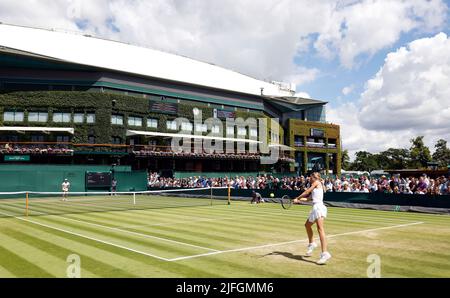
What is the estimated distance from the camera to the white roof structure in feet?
Result: 198

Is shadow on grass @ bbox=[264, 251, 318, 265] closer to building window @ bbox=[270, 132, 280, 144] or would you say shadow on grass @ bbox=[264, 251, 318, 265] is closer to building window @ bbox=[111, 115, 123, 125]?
building window @ bbox=[111, 115, 123, 125]

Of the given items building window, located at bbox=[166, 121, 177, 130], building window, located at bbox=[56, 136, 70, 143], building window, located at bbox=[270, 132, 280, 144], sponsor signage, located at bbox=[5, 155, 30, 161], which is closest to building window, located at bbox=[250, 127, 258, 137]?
building window, located at bbox=[270, 132, 280, 144]

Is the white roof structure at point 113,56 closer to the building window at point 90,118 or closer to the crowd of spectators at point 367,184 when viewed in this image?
the building window at point 90,118

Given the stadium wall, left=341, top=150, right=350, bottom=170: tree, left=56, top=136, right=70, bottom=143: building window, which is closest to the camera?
the stadium wall

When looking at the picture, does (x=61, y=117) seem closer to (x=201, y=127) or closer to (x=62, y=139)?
(x=62, y=139)

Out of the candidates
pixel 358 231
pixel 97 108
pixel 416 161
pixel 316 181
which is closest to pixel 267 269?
pixel 316 181

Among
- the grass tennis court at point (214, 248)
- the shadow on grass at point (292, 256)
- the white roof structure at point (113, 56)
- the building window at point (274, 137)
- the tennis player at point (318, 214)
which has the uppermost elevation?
the white roof structure at point (113, 56)

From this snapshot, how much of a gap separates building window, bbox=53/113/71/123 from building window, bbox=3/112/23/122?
434 cm

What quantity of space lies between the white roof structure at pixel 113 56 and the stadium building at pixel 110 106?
A: 0.17 m

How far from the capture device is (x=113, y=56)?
6594 cm

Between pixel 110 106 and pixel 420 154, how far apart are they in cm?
7975

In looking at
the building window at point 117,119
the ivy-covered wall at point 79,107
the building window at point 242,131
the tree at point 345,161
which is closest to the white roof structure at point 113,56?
the ivy-covered wall at point 79,107

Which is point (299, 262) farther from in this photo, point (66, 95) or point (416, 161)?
point (416, 161)

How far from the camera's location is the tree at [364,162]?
13000 centimetres
